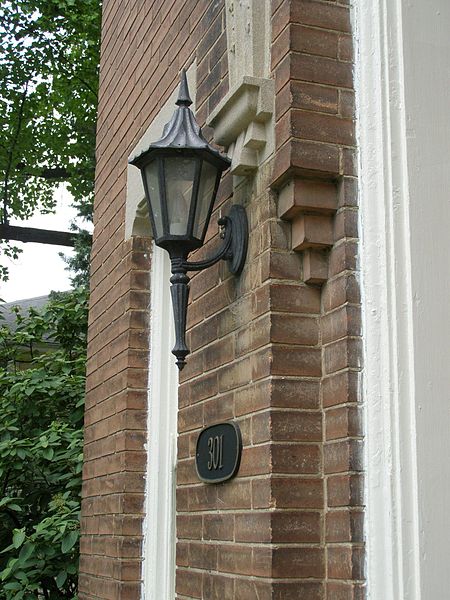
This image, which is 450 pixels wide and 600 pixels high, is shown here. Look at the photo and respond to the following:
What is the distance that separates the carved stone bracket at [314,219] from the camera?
259cm

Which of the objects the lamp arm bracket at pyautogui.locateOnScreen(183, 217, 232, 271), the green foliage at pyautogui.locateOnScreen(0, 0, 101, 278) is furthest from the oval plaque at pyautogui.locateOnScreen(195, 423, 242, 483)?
the green foliage at pyautogui.locateOnScreen(0, 0, 101, 278)

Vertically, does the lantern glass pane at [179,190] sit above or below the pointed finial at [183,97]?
below

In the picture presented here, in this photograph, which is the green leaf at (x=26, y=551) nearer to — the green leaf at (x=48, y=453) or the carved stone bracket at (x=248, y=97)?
the green leaf at (x=48, y=453)

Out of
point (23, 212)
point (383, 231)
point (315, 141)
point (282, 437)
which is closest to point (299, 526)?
point (282, 437)

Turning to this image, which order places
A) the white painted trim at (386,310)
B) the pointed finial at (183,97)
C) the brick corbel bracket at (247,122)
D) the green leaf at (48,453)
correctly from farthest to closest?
the green leaf at (48,453) → the pointed finial at (183,97) → the brick corbel bracket at (247,122) → the white painted trim at (386,310)

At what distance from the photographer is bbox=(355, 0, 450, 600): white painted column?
2.27 metres

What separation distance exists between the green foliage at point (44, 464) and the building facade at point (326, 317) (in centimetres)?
278

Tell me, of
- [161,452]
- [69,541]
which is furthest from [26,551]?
[161,452]

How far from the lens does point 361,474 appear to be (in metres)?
2.36

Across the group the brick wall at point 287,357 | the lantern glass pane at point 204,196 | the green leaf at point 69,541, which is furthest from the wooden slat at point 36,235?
the lantern glass pane at point 204,196

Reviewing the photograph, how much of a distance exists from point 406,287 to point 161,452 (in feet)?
6.35

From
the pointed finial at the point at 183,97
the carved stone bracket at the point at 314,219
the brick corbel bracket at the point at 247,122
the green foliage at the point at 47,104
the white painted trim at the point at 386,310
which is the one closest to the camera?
the white painted trim at the point at 386,310

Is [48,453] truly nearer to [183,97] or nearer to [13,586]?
[13,586]

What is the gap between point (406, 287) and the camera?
2.43m
